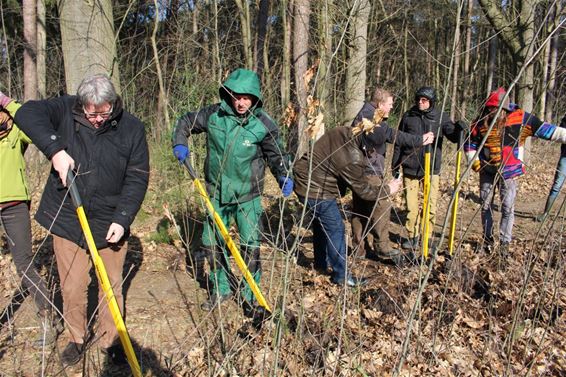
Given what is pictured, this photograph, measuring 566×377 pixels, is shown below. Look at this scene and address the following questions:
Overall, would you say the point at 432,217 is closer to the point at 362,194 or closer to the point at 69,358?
the point at 362,194

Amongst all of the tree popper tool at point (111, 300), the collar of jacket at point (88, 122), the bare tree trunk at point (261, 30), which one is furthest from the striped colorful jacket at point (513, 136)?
the bare tree trunk at point (261, 30)

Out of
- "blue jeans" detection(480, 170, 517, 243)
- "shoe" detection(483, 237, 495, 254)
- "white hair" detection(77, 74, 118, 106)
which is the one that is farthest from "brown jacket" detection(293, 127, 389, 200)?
"white hair" detection(77, 74, 118, 106)

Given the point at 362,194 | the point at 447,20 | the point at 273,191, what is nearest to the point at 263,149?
the point at 362,194

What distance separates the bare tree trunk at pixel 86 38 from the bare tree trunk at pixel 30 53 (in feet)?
13.7

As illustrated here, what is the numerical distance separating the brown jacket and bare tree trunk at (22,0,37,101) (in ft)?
22.4

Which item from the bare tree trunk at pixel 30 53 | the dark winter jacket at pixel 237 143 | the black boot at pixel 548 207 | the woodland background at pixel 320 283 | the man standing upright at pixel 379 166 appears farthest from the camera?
the bare tree trunk at pixel 30 53

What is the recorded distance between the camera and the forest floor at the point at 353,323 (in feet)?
8.48

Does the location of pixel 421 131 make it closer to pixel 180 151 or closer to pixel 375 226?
pixel 375 226

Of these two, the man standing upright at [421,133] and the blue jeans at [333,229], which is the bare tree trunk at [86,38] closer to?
the blue jeans at [333,229]

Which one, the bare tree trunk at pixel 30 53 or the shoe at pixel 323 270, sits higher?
the bare tree trunk at pixel 30 53

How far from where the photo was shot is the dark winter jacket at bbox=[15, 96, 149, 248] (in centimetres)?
269

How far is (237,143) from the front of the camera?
3453 mm

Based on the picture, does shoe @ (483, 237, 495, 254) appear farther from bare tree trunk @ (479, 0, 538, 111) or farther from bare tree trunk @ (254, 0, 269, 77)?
bare tree trunk @ (254, 0, 269, 77)

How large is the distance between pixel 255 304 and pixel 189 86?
465 cm
